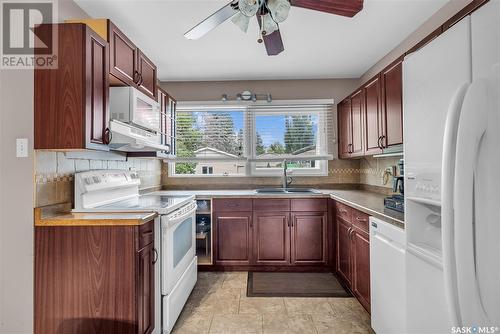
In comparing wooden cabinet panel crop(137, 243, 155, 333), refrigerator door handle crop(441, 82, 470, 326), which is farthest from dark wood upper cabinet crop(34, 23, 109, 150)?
refrigerator door handle crop(441, 82, 470, 326)

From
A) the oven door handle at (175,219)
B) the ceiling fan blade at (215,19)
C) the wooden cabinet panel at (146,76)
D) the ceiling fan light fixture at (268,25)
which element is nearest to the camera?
the ceiling fan blade at (215,19)

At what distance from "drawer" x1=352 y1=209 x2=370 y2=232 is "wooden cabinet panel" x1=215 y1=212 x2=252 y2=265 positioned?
46.4 inches

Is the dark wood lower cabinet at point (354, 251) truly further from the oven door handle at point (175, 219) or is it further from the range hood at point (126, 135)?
the range hood at point (126, 135)

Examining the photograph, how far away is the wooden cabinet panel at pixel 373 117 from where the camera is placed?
2416mm

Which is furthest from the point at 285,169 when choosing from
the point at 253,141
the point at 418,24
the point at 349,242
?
the point at 418,24

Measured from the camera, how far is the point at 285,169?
141 inches

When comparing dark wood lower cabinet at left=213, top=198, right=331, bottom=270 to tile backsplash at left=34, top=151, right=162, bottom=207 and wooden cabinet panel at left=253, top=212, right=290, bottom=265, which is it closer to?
wooden cabinet panel at left=253, top=212, right=290, bottom=265

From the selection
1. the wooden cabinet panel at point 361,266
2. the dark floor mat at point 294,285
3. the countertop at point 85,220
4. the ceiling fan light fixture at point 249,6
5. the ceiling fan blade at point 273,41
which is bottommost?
the dark floor mat at point 294,285

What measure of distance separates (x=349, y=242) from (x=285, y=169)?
1368mm

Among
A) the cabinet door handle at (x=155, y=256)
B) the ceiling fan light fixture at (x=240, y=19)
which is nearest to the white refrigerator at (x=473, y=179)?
the ceiling fan light fixture at (x=240, y=19)

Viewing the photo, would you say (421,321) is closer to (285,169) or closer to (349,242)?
(349,242)

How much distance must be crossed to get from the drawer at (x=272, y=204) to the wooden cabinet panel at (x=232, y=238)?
0.13m

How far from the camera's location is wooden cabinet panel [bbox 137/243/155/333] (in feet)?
5.39

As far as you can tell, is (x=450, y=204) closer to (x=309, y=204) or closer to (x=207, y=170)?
(x=309, y=204)
